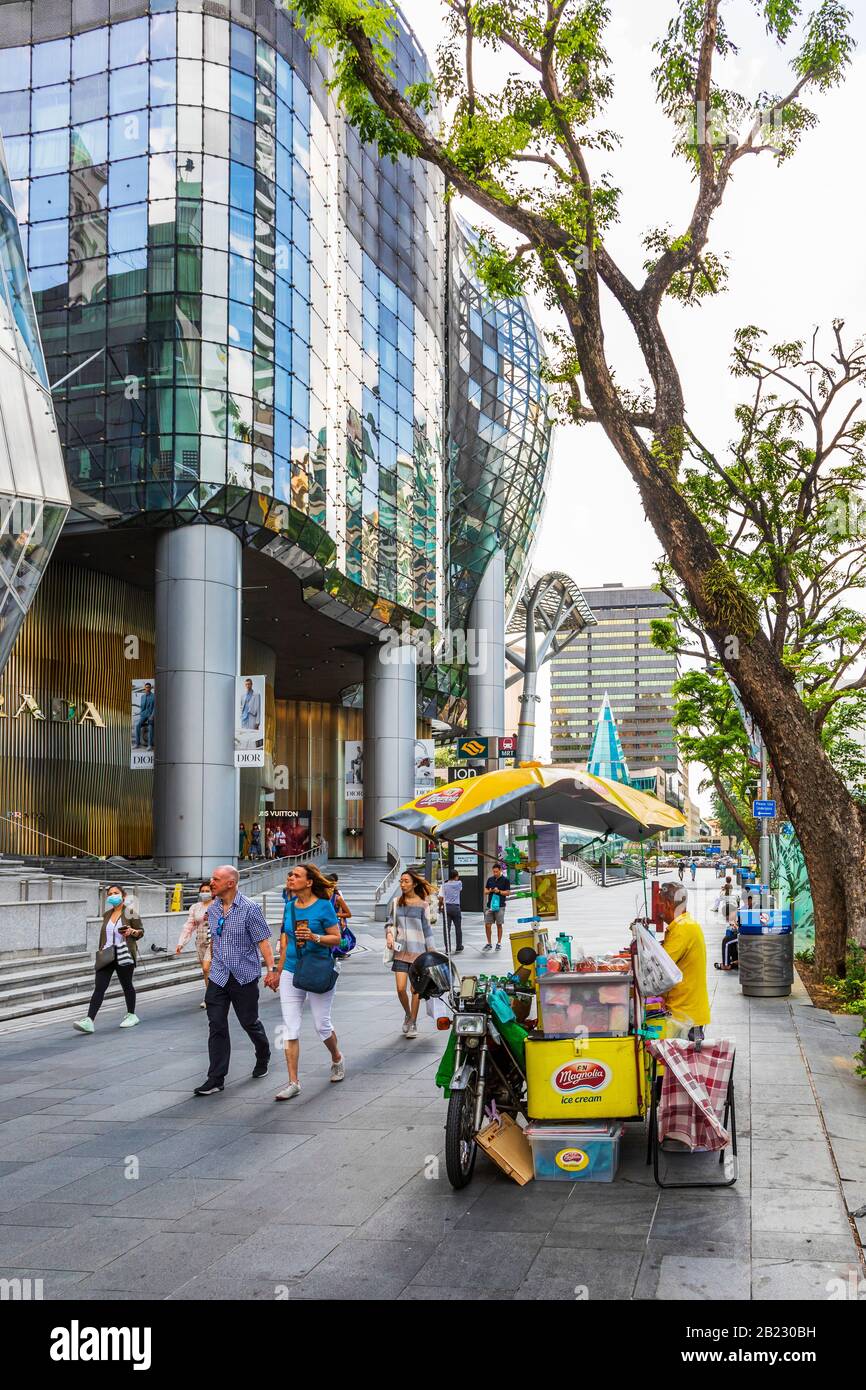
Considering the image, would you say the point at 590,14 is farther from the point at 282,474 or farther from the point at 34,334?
the point at 282,474

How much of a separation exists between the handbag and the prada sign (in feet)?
78.1

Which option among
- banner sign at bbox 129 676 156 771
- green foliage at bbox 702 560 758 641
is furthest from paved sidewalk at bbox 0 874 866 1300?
banner sign at bbox 129 676 156 771

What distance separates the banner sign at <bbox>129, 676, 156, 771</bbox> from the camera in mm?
32031

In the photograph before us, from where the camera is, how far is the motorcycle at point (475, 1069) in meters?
6.76

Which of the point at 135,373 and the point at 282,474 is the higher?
the point at 135,373

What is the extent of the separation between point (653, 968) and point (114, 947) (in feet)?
22.6

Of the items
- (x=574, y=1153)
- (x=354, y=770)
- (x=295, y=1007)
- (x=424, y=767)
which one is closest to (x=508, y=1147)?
(x=574, y=1153)

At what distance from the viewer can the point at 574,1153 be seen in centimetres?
698

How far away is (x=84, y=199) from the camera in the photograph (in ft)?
103

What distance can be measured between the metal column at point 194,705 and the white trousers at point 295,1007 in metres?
21.4

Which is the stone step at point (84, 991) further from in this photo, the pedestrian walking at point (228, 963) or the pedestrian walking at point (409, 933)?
the pedestrian walking at point (228, 963)

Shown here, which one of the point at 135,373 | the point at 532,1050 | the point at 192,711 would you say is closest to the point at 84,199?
the point at 135,373

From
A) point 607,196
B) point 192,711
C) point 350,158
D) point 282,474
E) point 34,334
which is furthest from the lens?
point 350,158
